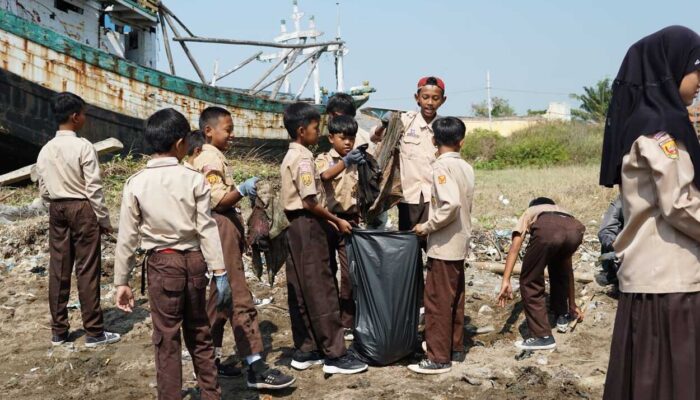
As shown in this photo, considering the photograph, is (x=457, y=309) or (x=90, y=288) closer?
(x=457, y=309)

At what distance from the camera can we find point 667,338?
205 centimetres

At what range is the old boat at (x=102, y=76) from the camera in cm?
925

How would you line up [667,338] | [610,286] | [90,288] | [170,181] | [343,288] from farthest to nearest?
[610,286], [90,288], [343,288], [170,181], [667,338]

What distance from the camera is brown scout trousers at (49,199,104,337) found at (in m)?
4.57

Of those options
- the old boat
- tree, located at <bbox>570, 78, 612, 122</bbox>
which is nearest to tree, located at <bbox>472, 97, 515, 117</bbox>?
tree, located at <bbox>570, 78, 612, 122</bbox>

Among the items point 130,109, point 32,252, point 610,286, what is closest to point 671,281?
point 610,286

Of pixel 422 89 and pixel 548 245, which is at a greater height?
pixel 422 89

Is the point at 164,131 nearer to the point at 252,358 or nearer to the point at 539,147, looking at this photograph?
the point at 252,358

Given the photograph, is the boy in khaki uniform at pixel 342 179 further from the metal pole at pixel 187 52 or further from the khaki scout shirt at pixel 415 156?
the metal pole at pixel 187 52

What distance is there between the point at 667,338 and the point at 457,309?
2.00 m

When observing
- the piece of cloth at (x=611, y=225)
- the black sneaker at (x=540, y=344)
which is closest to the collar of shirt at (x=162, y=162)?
the black sneaker at (x=540, y=344)

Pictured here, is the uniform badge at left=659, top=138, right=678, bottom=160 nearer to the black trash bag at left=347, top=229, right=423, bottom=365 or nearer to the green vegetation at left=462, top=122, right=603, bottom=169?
the black trash bag at left=347, top=229, right=423, bottom=365

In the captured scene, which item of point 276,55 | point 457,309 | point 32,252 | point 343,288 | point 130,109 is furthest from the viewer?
point 276,55

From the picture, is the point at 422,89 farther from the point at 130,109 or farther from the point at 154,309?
the point at 130,109
